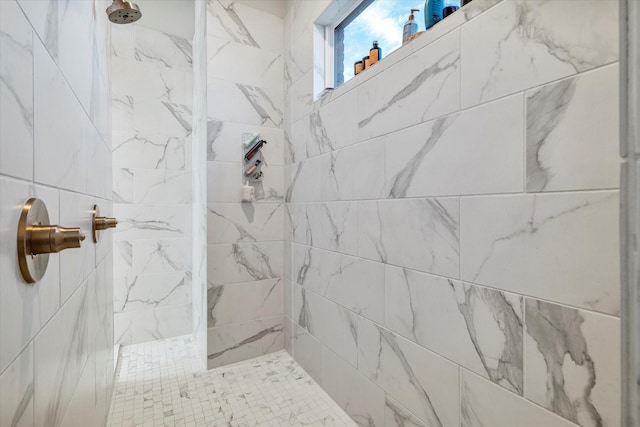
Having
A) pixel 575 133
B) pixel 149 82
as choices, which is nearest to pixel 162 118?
pixel 149 82

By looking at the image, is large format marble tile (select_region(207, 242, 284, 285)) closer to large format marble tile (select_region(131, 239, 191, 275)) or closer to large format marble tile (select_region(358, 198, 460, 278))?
large format marble tile (select_region(131, 239, 191, 275))

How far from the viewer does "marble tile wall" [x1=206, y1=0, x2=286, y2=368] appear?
73.1 inches

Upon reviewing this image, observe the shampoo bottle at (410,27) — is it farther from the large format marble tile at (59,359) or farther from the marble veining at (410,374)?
the large format marble tile at (59,359)

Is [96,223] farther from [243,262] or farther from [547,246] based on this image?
[547,246]

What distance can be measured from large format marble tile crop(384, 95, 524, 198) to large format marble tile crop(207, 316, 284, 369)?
1312 millimetres

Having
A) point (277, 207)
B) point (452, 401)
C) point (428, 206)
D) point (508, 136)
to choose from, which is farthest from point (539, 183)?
point (277, 207)

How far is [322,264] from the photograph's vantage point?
1640 millimetres

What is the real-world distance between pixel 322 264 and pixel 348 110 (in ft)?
2.57

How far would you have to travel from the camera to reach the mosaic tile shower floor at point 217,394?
4.64ft

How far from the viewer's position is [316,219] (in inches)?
66.4

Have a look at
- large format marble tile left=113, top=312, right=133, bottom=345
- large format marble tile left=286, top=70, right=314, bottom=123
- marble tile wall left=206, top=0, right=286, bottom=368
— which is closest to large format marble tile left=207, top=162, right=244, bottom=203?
marble tile wall left=206, top=0, right=286, bottom=368

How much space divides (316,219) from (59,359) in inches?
47.3

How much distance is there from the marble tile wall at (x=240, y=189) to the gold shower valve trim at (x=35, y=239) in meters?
1.39

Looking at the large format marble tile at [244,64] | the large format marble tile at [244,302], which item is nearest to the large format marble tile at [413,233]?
the large format marble tile at [244,302]
